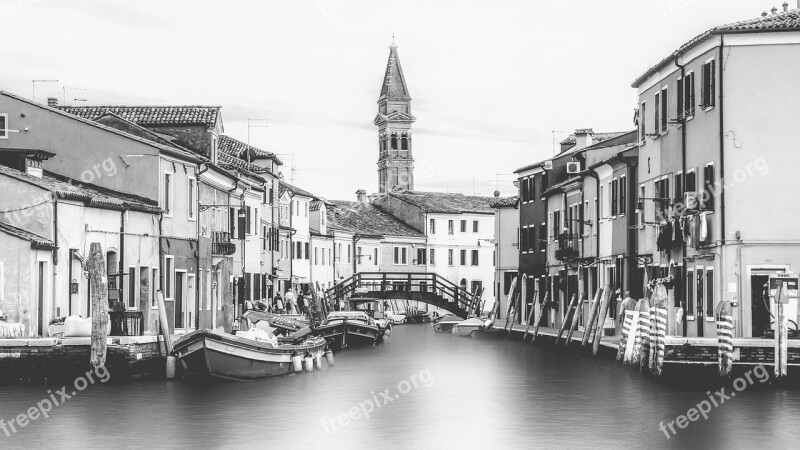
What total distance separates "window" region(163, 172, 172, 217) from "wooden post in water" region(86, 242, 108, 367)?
11013mm

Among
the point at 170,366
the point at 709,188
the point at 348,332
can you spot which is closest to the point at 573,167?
the point at 348,332

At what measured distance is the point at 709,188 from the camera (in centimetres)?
3434

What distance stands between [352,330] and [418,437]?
31.4 m

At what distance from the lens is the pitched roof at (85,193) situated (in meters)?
32.5

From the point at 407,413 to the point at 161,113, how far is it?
80.7ft

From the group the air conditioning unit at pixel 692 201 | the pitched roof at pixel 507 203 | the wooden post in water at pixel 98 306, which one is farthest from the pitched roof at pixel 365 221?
the wooden post in water at pixel 98 306

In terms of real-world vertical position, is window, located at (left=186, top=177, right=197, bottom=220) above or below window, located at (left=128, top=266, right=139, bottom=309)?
above

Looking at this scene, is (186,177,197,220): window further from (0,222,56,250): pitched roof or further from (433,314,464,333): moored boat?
(433,314,464,333): moored boat

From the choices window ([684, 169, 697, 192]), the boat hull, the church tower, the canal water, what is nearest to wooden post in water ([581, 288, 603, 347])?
the canal water

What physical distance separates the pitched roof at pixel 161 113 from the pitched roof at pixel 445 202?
54414 millimetres

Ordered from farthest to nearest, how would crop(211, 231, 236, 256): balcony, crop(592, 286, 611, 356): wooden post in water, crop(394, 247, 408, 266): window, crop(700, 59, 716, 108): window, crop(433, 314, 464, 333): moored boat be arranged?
crop(394, 247, 408, 266): window → crop(433, 314, 464, 333): moored boat → crop(211, 231, 236, 256): balcony → crop(592, 286, 611, 356): wooden post in water → crop(700, 59, 716, 108): window

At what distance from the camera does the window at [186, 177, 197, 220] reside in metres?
43.4

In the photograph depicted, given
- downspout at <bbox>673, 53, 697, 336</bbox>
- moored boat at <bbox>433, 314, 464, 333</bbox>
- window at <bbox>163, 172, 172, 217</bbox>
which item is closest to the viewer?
downspout at <bbox>673, 53, 697, 336</bbox>

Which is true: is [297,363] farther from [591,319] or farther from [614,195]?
[614,195]
